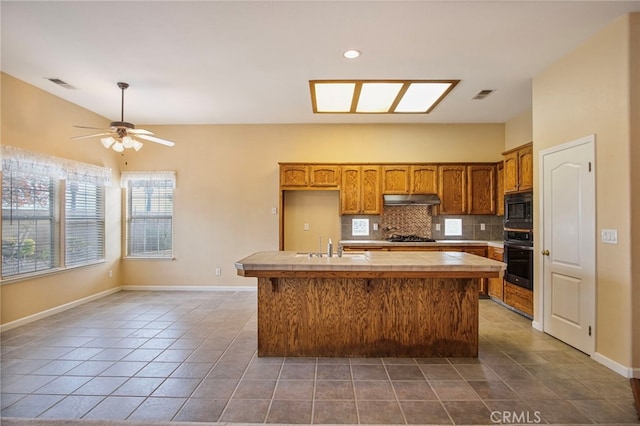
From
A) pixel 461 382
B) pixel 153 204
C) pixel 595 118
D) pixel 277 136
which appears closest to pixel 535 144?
pixel 595 118

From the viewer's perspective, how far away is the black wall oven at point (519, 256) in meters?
4.02

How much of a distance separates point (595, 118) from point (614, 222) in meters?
0.98

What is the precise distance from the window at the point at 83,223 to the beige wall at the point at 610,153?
21.1ft

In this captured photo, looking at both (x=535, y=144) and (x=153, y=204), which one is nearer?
(x=535, y=144)

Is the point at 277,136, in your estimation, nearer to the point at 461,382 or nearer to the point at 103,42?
the point at 103,42

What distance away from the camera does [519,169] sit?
4.35m

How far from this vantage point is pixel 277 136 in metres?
5.83

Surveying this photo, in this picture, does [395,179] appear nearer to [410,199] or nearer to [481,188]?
[410,199]

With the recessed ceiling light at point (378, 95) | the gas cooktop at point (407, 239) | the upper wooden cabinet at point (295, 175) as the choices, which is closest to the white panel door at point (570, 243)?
the recessed ceiling light at point (378, 95)

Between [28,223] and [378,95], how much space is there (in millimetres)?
4850

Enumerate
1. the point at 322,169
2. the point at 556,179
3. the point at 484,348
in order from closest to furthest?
the point at 484,348
the point at 556,179
the point at 322,169

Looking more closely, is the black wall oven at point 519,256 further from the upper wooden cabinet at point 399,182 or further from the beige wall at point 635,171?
the beige wall at point 635,171

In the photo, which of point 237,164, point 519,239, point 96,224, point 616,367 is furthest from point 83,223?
point 616,367

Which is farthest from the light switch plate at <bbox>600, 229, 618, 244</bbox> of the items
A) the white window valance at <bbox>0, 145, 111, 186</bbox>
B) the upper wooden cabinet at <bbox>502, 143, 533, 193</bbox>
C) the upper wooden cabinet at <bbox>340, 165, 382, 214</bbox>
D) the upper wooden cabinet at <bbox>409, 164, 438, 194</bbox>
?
the white window valance at <bbox>0, 145, 111, 186</bbox>
